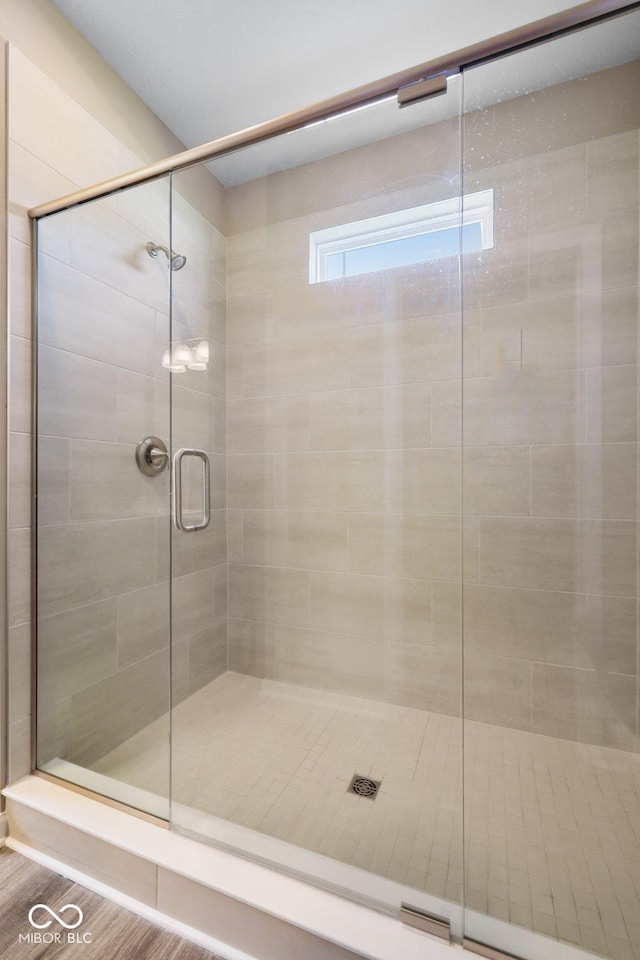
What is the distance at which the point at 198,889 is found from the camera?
95cm

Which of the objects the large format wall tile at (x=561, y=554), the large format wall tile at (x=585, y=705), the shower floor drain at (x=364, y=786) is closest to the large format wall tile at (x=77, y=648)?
the shower floor drain at (x=364, y=786)

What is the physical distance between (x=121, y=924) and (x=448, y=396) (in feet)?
5.64

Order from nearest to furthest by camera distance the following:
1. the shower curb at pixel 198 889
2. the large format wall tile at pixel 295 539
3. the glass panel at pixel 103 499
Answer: the shower curb at pixel 198 889 < the glass panel at pixel 103 499 < the large format wall tile at pixel 295 539

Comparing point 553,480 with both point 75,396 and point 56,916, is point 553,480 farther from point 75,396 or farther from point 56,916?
point 56,916

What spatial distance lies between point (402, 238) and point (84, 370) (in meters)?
1.19

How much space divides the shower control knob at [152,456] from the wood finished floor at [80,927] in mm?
1113

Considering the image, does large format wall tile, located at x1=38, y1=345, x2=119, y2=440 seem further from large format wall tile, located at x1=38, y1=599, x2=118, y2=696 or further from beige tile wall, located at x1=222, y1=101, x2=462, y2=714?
large format wall tile, located at x1=38, y1=599, x2=118, y2=696

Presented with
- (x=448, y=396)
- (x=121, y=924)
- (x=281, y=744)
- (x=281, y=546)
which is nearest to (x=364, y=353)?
(x=448, y=396)

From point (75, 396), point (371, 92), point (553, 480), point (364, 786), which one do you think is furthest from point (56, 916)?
point (371, 92)

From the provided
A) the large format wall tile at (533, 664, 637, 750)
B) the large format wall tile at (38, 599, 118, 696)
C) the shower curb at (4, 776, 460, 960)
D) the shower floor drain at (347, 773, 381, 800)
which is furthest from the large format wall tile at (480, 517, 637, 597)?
the large format wall tile at (38, 599, 118, 696)

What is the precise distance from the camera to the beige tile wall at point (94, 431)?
127 cm

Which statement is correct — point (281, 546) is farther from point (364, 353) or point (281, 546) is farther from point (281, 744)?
point (364, 353)

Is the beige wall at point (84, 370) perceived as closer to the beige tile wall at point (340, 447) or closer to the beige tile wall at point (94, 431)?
the beige tile wall at point (94, 431)

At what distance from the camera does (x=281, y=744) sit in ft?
4.69
